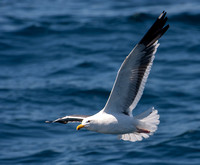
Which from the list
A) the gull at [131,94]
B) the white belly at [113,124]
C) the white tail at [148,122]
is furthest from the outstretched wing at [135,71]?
the white tail at [148,122]

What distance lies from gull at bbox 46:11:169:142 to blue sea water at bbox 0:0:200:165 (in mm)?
2577

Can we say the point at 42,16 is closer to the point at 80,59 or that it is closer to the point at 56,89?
the point at 80,59

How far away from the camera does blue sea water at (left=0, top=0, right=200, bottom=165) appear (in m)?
11.6

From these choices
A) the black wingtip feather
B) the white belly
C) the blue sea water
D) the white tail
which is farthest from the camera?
the blue sea water

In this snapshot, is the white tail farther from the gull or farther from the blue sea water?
the blue sea water

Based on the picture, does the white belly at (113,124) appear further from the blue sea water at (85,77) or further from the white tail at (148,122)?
the blue sea water at (85,77)

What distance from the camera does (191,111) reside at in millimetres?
12984

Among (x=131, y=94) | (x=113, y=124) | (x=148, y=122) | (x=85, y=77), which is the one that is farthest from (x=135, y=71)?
(x=85, y=77)

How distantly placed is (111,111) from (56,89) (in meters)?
6.02

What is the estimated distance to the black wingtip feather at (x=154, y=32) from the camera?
25.7ft

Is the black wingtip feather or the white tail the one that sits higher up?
the black wingtip feather

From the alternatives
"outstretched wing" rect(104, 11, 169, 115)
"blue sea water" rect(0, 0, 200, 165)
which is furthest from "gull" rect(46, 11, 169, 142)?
"blue sea water" rect(0, 0, 200, 165)

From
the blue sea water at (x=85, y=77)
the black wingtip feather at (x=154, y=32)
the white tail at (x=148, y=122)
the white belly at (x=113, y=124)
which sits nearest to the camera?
the black wingtip feather at (x=154, y=32)

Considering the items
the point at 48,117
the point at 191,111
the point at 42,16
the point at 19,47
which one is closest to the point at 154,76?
the point at 191,111
